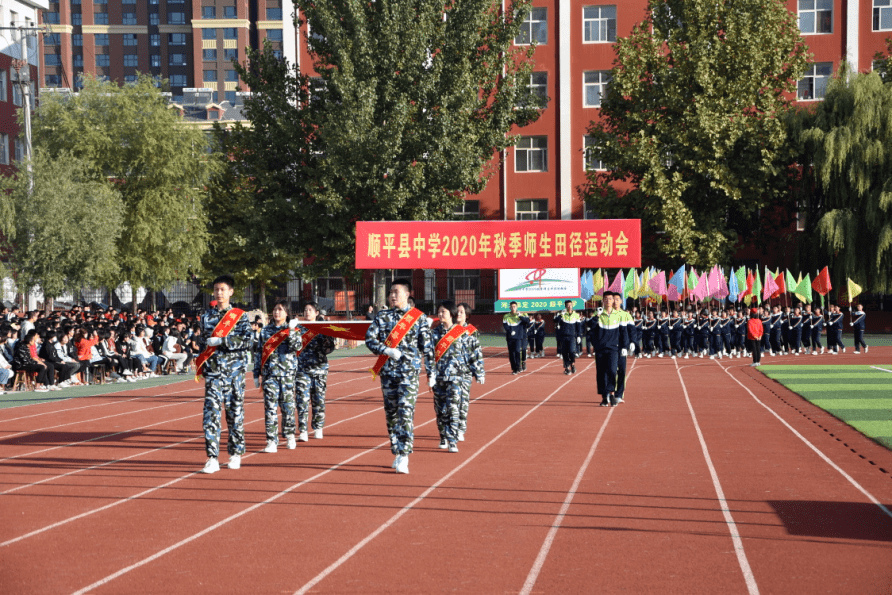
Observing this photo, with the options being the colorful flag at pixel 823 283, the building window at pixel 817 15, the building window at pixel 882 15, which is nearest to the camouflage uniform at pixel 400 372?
the colorful flag at pixel 823 283

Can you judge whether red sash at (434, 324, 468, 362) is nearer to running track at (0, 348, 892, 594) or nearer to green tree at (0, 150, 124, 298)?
running track at (0, 348, 892, 594)

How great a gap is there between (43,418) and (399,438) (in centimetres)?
838

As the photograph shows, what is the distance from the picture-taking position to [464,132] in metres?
33.4

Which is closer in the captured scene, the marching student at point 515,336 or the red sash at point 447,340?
the red sash at point 447,340

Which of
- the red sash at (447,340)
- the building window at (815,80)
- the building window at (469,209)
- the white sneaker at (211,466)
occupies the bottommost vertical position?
the white sneaker at (211,466)

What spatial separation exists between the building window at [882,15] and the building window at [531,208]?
1661 centimetres

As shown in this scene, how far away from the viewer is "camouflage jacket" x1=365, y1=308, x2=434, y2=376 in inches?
384

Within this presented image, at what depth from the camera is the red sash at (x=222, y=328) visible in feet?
32.3

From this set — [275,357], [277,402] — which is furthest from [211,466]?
[275,357]

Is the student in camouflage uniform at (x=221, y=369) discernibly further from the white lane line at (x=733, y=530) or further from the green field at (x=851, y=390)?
the green field at (x=851, y=390)

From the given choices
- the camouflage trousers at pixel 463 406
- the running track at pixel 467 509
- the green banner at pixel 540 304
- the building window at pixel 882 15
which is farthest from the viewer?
the building window at pixel 882 15

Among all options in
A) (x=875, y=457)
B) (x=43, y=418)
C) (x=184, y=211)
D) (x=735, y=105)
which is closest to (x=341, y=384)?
(x=43, y=418)

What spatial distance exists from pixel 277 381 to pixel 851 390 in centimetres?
1293

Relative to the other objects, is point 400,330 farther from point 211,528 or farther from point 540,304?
point 540,304
